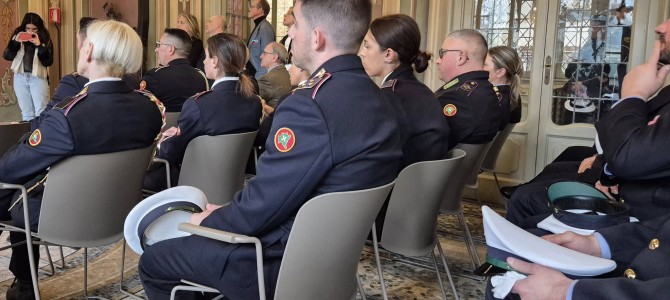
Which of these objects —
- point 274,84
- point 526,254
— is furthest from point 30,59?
point 526,254

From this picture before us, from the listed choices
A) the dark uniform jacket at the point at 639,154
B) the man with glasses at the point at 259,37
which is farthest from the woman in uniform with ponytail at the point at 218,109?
the man with glasses at the point at 259,37

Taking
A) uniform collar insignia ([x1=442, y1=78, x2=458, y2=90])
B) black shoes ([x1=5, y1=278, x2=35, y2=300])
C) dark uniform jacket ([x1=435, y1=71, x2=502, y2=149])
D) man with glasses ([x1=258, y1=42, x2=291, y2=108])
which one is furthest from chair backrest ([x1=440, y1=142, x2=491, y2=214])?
man with glasses ([x1=258, y1=42, x2=291, y2=108])

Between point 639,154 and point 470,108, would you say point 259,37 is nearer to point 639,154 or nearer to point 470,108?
point 470,108

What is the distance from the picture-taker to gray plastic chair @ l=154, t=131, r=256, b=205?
2.62 meters

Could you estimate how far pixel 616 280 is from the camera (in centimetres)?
106

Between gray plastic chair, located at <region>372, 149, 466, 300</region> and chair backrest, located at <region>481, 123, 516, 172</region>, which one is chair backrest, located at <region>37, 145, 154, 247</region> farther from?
chair backrest, located at <region>481, 123, 516, 172</region>

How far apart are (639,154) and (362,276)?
1589 millimetres

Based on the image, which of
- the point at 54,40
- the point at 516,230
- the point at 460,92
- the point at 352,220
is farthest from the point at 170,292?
the point at 54,40

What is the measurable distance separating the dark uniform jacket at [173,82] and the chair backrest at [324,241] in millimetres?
2816

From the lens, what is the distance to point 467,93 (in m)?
2.92

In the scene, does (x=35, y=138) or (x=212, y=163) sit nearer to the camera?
(x=35, y=138)

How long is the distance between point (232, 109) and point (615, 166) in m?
1.84

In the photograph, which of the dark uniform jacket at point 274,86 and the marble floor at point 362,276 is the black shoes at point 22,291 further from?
the dark uniform jacket at point 274,86

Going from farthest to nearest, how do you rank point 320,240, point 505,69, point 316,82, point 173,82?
1. point 173,82
2. point 505,69
3. point 316,82
4. point 320,240
